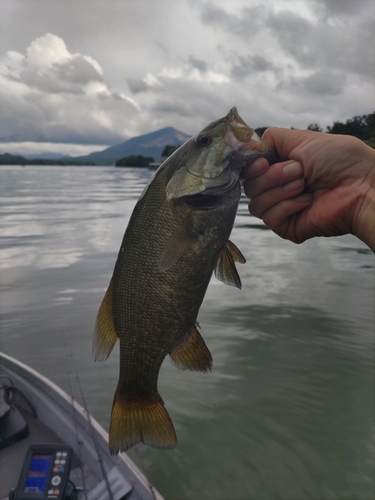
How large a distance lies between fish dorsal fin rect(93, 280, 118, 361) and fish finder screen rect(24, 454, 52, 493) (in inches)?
97.4

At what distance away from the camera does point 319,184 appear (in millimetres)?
2783

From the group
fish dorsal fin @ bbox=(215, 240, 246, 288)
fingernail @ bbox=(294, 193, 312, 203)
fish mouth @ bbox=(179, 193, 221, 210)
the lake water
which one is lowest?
the lake water

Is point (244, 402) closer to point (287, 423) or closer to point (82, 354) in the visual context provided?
Answer: point (287, 423)

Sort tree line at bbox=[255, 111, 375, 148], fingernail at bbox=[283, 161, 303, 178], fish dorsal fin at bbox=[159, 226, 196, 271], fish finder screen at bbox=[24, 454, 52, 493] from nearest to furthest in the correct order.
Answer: fish dorsal fin at bbox=[159, 226, 196, 271] < fingernail at bbox=[283, 161, 303, 178] < fish finder screen at bbox=[24, 454, 52, 493] < tree line at bbox=[255, 111, 375, 148]

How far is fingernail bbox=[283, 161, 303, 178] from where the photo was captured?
2.56 meters

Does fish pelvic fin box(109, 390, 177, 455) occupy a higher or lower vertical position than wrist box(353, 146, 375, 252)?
lower

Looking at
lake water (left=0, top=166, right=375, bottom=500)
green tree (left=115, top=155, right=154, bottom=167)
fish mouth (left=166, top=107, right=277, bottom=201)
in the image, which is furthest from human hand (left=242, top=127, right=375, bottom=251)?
green tree (left=115, top=155, right=154, bottom=167)

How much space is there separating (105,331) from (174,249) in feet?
1.88

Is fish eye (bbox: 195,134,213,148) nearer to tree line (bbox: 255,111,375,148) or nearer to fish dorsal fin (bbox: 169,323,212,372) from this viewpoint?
fish dorsal fin (bbox: 169,323,212,372)

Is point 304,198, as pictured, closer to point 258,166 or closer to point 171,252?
point 258,166

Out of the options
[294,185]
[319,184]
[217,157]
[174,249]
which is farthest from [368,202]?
[174,249]

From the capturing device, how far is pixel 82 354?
33.3ft

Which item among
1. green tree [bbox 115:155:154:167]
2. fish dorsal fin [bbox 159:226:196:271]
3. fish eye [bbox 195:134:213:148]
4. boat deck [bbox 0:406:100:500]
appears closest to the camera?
fish dorsal fin [bbox 159:226:196:271]

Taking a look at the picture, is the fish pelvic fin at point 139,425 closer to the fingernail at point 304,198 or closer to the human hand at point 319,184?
the human hand at point 319,184
